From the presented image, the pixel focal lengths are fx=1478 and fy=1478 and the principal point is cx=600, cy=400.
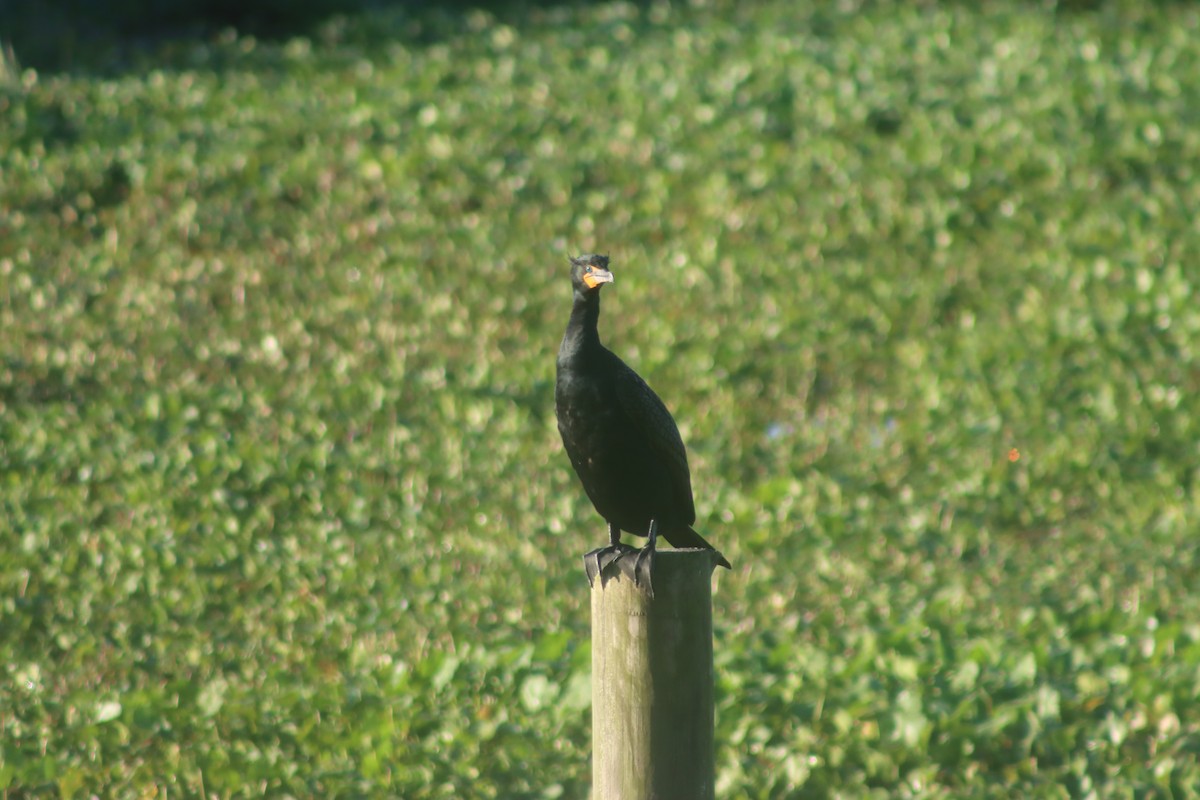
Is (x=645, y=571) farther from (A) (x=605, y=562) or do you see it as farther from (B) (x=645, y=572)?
(A) (x=605, y=562)

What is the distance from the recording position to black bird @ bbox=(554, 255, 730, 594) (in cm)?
413

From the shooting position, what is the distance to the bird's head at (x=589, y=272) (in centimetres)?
394

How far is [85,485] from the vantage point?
25.7 feet

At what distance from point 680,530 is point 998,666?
1817mm

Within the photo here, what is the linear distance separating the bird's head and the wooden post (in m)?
0.96

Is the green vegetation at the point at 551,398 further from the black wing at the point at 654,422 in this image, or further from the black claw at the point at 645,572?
the black claw at the point at 645,572

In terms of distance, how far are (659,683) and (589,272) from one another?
4.08ft

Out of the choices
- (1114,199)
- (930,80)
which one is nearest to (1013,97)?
(930,80)

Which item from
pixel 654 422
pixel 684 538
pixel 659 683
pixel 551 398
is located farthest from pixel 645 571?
pixel 551 398

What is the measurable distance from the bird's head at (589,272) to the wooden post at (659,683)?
0.96 m

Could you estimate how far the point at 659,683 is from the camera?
10.5 feet

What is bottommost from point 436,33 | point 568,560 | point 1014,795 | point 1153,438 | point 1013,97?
point 1014,795

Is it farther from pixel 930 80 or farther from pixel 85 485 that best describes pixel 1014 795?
pixel 930 80

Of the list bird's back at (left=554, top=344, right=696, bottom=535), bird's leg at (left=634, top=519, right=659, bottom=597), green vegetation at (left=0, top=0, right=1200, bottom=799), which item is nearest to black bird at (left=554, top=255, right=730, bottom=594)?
bird's back at (left=554, top=344, right=696, bottom=535)
